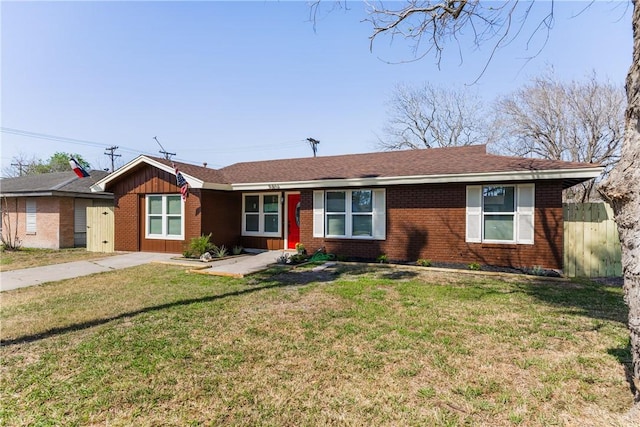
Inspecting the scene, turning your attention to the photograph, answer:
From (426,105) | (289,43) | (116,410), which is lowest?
(116,410)

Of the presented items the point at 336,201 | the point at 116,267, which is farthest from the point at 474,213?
the point at 116,267

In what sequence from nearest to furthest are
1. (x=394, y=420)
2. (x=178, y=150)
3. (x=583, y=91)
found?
1. (x=394, y=420)
2. (x=583, y=91)
3. (x=178, y=150)

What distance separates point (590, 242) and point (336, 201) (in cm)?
738

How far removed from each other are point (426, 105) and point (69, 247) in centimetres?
3043

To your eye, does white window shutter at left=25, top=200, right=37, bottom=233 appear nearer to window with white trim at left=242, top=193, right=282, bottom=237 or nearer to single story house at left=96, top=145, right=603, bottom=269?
single story house at left=96, top=145, right=603, bottom=269

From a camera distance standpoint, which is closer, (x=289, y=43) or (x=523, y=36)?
(x=523, y=36)

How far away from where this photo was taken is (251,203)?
13.6 m

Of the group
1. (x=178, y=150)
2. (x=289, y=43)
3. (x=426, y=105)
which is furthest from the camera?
(x=178, y=150)

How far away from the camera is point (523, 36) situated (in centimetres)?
494

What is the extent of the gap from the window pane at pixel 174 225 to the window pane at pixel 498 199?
1066 centimetres

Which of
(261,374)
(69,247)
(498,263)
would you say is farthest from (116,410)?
(69,247)

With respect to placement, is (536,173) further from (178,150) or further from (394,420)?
(178,150)

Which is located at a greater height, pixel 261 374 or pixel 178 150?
pixel 178 150

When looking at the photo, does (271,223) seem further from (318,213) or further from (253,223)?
(318,213)
